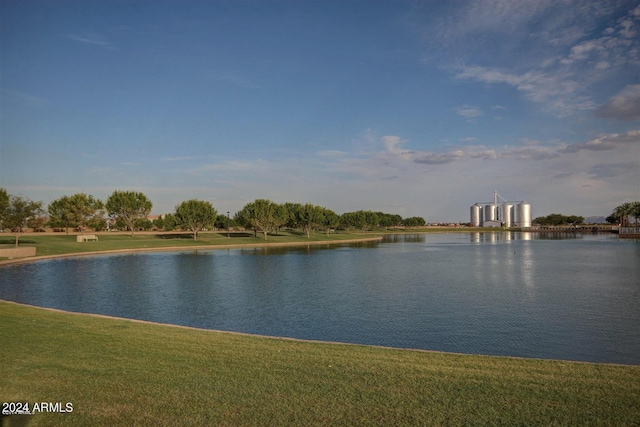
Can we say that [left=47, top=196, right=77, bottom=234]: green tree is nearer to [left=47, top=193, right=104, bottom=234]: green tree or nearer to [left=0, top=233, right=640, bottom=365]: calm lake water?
[left=47, top=193, right=104, bottom=234]: green tree

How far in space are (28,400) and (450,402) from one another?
7221mm

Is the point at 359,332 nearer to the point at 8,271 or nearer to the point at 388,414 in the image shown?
the point at 388,414

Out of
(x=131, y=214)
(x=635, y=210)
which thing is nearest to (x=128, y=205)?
(x=131, y=214)

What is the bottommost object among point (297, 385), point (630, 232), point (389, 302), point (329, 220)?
point (389, 302)

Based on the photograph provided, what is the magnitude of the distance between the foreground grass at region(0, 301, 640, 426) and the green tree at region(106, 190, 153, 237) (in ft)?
317

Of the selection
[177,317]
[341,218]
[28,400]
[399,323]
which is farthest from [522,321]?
[341,218]

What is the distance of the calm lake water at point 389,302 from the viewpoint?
1675 centimetres

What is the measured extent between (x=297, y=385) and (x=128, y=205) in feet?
339

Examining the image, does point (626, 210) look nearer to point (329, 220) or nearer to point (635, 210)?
point (635, 210)

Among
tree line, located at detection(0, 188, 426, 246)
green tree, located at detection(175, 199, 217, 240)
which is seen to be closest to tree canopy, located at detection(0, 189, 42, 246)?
tree line, located at detection(0, 188, 426, 246)

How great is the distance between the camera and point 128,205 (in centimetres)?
10181

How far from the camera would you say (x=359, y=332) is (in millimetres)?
17781

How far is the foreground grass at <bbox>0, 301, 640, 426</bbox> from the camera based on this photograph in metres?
7.00

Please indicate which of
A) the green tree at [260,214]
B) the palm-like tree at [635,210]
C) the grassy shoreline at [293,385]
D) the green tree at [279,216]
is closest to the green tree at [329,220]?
the green tree at [279,216]
